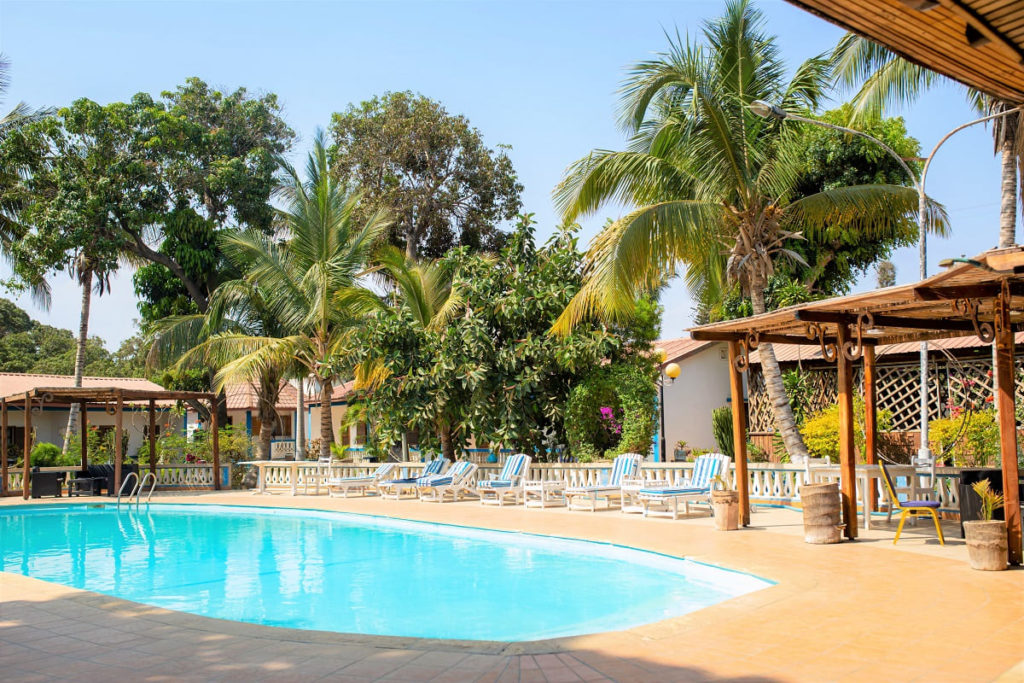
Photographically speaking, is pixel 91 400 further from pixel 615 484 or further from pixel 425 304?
pixel 615 484

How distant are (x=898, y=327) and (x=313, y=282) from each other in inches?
615

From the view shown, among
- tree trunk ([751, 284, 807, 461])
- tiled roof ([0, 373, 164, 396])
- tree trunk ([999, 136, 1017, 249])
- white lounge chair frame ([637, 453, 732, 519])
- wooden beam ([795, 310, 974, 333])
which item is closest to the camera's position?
wooden beam ([795, 310, 974, 333])

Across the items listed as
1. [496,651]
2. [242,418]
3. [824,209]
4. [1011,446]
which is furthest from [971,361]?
[242,418]

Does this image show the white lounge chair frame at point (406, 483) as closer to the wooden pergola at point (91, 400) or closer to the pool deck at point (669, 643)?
the wooden pergola at point (91, 400)

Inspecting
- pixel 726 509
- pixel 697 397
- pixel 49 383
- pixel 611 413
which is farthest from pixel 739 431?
pixel 49 383

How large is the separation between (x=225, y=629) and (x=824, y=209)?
1240 centimetres

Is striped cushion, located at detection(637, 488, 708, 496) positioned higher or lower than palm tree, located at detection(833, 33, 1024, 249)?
lower

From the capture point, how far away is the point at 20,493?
22.4m

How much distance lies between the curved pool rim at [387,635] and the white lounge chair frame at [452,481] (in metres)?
2.01

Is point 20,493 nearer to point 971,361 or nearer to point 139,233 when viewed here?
point 139,233

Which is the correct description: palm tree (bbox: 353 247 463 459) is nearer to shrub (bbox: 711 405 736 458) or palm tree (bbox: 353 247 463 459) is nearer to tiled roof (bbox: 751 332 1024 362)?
tiled roof (bbox: 751 332 1024 362)

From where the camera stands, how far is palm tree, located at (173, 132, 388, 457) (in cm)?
2167

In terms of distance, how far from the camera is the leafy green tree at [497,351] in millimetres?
17438

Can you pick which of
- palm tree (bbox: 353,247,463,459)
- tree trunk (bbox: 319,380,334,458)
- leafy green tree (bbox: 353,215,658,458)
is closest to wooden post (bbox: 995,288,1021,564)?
leafy green tree (bbox: 353,215,658,458)
